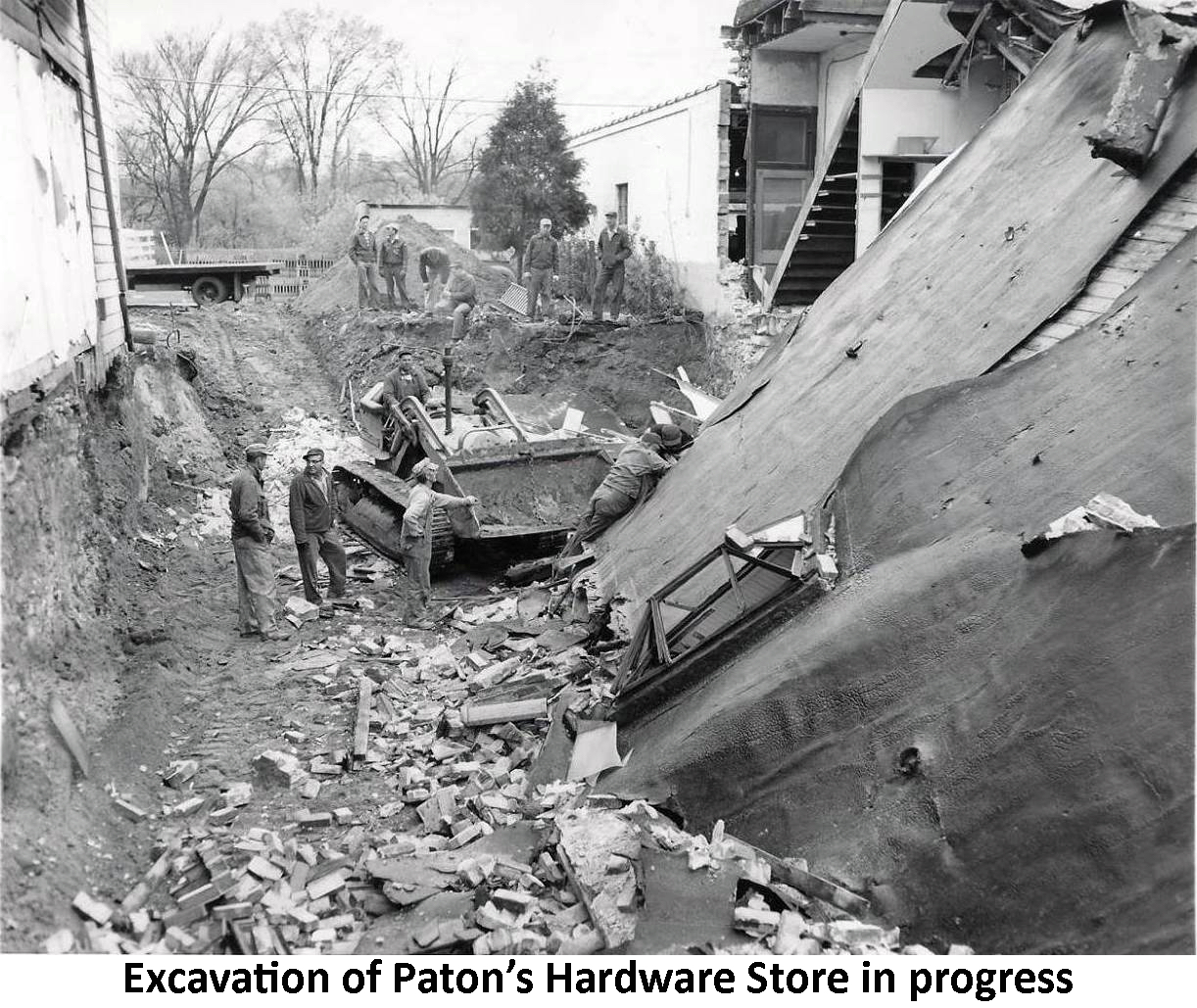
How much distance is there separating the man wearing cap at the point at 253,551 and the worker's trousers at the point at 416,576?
4.03 ft

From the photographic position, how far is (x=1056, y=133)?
855 cm

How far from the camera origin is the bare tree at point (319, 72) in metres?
20.4

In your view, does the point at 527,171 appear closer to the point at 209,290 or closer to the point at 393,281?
the point at 393,281

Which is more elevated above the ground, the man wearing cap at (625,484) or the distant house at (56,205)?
the distant house at (56,205)

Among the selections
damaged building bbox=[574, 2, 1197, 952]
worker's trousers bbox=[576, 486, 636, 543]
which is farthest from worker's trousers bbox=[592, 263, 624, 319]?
damaged building bbox=[574, 2, 1197, 952]

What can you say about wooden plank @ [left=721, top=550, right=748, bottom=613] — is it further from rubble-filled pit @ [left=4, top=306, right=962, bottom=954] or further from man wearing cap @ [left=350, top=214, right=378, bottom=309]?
man wearing cap @ [left=350, top=214, right=378, bottom=309]

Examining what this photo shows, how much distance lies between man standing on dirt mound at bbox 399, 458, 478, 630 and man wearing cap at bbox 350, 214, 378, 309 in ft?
37.9

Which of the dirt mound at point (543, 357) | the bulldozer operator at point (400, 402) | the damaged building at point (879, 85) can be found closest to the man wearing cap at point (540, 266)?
the dirt mound at point (543, 357)

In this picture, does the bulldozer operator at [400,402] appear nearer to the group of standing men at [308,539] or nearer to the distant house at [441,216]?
the group of standing men at [308,539]

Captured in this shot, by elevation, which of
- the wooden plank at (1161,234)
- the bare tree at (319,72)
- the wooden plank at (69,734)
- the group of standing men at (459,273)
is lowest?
the wooden plank at (69,734)

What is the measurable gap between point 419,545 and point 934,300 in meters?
5.19

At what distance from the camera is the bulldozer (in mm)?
11281

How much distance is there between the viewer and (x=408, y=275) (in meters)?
25.8

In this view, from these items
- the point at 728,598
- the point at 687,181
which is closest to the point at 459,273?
the point at 687,181
